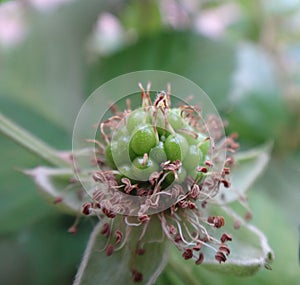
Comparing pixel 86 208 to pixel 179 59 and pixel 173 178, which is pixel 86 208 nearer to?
pixel 173 178

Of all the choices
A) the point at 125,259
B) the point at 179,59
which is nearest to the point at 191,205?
the point at 125,259

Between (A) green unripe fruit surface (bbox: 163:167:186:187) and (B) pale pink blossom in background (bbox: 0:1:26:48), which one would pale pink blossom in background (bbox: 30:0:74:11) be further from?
(A) green unripe fruit surface (bbox: 163:167:186:187)

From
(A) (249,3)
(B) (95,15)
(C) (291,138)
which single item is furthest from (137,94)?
(A) (249,3)

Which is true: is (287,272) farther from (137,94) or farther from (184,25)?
(184,25)

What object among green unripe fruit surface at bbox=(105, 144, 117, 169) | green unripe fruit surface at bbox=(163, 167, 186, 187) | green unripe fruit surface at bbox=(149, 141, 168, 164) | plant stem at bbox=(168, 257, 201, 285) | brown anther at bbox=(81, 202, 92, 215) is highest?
green unripe fruit surface at bbox=(149, 141, 168, 164)

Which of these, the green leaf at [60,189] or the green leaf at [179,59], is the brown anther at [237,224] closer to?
the green leaf at [60,189]

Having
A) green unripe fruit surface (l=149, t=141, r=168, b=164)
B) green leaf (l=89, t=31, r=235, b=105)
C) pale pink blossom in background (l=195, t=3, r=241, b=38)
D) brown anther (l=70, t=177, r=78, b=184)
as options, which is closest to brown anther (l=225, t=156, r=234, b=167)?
green unripe fruit surface (l=149, t=141, r=168, b=164)
